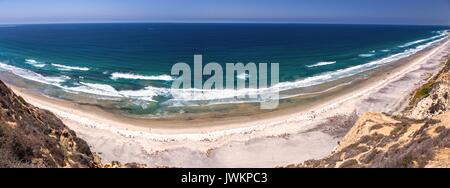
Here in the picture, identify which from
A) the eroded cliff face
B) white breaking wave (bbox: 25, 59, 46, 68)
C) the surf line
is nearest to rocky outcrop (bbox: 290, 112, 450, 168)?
the eroded cliff face

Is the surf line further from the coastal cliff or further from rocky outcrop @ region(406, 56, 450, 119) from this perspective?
the coastal cliff

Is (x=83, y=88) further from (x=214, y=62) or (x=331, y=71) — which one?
(x=331, y=71)

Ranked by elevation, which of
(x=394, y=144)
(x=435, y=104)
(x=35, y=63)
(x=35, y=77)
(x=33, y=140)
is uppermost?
(x=33, y=140)

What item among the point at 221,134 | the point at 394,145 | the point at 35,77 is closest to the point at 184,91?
the point at 221,134

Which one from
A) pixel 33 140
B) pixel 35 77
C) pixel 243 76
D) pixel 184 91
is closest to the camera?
pixel 33 140

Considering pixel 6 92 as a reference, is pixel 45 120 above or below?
below

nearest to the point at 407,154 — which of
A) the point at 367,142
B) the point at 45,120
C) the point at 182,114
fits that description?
the point at 367,142

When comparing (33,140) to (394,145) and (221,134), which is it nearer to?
(394,145)
